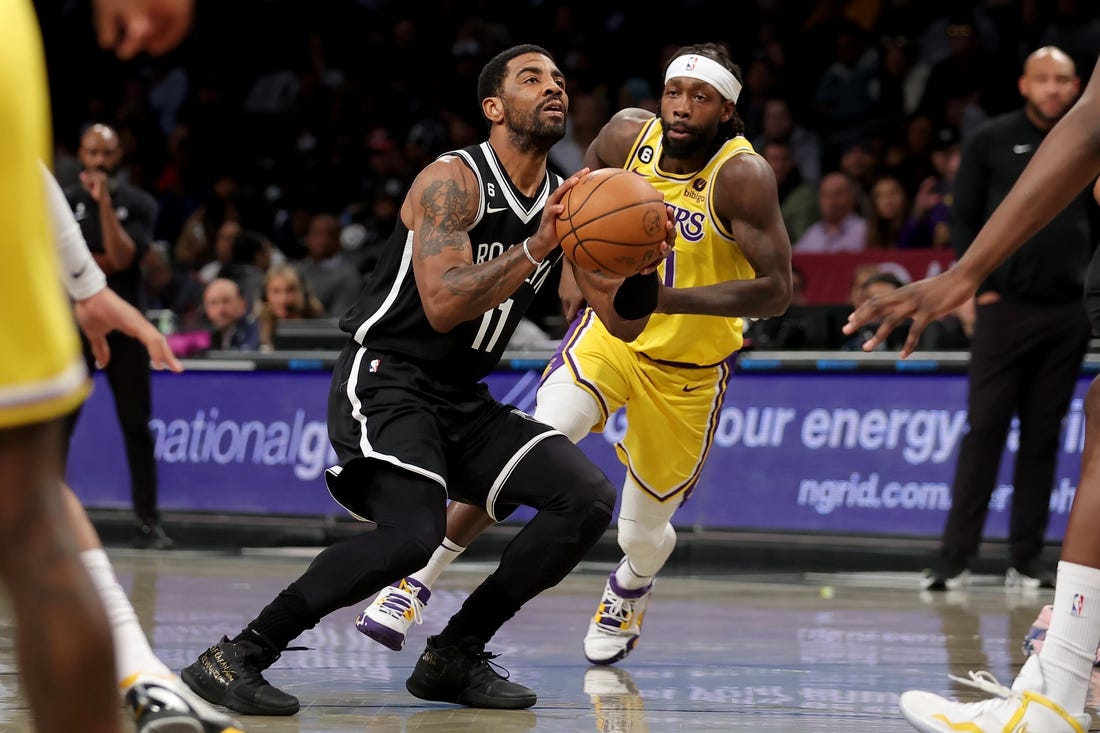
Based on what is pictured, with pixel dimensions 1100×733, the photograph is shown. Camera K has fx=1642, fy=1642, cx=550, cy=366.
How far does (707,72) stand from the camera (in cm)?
623

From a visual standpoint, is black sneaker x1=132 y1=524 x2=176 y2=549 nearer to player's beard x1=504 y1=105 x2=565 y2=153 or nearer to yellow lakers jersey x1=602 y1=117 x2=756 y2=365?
yellow lakers jersey x1=602 y1=117 x2=756 y2=365

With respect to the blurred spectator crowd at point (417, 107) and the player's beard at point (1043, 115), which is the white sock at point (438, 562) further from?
the blurred spectator crowd at point (417, 107)

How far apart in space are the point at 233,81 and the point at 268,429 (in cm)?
951

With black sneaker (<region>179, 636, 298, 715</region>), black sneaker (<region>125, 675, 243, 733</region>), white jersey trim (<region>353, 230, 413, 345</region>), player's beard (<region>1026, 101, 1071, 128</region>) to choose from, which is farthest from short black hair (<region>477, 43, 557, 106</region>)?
player's beard (<region>1026, 101, 1071, 128</region>)

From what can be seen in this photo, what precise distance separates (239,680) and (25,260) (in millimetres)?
2547


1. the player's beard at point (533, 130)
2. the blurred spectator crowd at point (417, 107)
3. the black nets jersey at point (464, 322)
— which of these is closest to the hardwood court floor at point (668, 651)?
the black nets jersey at point (464, 322)

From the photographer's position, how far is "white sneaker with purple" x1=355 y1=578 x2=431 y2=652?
17.3ft

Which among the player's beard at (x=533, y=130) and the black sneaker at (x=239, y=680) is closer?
the black sneaker at (x=239, y=680)

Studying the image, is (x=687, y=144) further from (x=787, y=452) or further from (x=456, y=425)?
(x=787, y=452)

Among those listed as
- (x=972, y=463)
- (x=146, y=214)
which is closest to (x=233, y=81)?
(x=146, y=214)

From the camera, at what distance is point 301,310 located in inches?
459

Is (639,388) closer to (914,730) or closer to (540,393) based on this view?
(540,393)

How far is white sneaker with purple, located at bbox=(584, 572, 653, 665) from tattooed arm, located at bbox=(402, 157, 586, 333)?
4.78 feet

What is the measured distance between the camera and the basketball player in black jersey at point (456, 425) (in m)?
4.84
